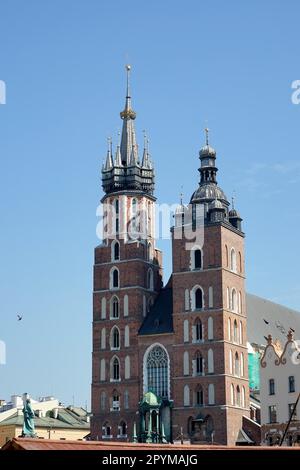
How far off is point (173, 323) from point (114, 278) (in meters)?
8.23

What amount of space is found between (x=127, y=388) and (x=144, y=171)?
71.3 ft

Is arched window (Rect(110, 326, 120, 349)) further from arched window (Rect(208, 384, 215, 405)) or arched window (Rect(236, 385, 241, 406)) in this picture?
arched window (Rect(236, 385, 241, 406))

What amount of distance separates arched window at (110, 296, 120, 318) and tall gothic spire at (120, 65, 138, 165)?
46.0 feet

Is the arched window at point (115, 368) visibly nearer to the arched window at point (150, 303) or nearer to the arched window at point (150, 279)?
the arched window at point (150, 303)

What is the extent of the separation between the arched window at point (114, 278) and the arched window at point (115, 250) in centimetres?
110

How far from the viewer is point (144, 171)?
3521 inches

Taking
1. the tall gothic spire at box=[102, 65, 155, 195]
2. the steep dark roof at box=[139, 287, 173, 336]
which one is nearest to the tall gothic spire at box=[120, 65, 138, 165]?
the tall gothic spire at box=[102, 65, 155, 195]

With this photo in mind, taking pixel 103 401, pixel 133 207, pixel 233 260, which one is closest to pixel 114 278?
pixel 133 207

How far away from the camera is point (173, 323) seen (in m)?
79.9

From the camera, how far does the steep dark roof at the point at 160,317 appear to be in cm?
8094
